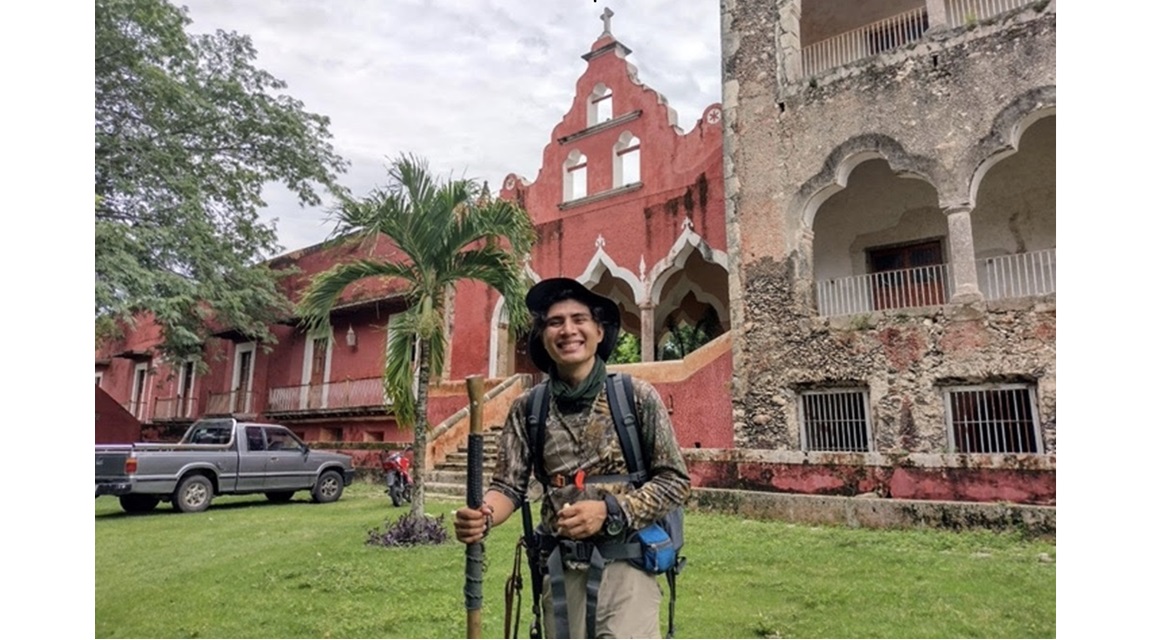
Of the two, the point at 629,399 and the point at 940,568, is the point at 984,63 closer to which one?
the point at 940,568

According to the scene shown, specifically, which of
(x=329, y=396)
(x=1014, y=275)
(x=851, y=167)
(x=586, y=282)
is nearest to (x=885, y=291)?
(x=1014, y=275)

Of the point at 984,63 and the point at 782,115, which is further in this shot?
the point at 782,115

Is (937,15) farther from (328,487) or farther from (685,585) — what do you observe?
(328,487)

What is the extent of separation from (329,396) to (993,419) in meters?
14.3

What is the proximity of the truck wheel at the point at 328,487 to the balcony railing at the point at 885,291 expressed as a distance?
26.6ft

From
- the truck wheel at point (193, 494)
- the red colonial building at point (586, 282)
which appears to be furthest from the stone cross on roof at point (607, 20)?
the truck wheel at point (193, 494)

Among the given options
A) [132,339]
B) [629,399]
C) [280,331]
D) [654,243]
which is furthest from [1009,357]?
[132,339]

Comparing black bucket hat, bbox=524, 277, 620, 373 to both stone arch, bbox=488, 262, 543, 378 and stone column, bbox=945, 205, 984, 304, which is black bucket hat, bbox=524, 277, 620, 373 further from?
stone arch, bbox=488, 262, 543, 378

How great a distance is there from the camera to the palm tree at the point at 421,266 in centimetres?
716

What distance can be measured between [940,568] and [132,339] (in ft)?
84.4

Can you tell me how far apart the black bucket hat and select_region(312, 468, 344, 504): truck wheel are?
970 cm

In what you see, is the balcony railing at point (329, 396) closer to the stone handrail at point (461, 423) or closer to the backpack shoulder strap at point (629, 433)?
the stone handrail at point (461, 423)

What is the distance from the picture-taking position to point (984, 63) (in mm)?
9352

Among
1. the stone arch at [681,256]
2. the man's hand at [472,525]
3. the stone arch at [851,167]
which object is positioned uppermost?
the stone arch at [851,167]
